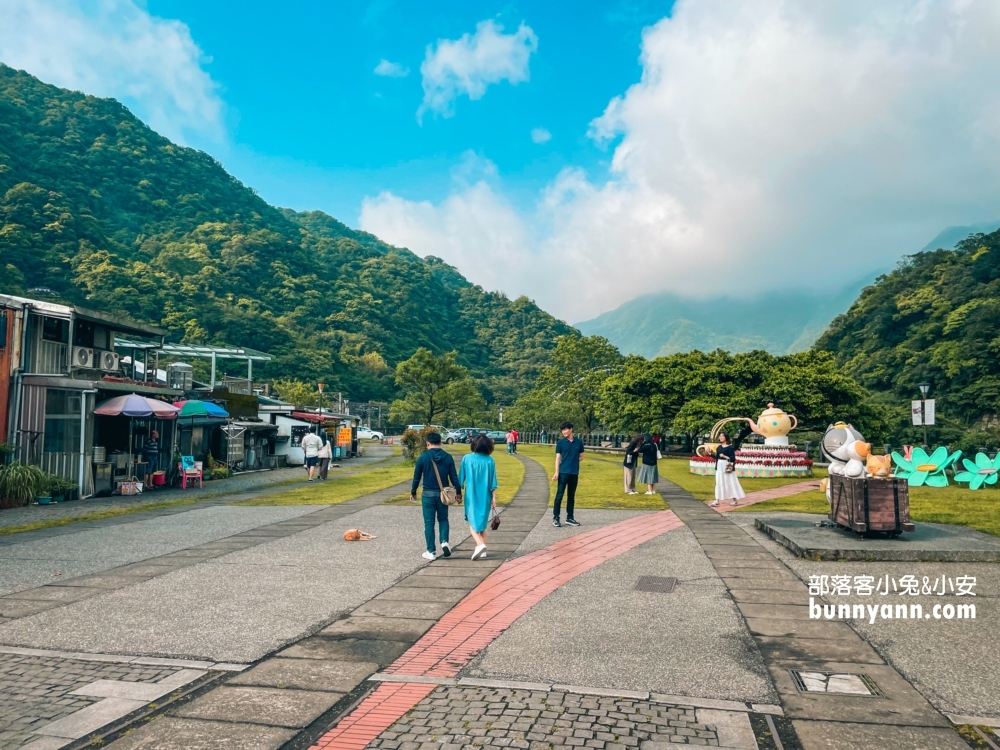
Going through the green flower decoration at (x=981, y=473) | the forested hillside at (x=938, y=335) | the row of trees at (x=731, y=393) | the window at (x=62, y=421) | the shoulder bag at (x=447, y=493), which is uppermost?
the forested hillside at (x=938, y=335)

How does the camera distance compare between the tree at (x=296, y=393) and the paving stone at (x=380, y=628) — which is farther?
the tree at (x=296, y=393)

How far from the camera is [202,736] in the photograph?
12.7 feet

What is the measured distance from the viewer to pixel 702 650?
17.4ft

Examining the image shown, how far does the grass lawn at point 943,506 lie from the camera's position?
1180 centimetres

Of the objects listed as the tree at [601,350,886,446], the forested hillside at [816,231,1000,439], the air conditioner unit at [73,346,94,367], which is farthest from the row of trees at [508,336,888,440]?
the air conditioner unit at [73,346,94,367]

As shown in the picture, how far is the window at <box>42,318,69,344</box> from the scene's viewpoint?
1727 centimetres

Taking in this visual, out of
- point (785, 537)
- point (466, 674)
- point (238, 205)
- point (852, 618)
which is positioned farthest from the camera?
point (238, 205)

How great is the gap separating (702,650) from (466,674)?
183cm

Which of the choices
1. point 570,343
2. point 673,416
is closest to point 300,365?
point 570,343

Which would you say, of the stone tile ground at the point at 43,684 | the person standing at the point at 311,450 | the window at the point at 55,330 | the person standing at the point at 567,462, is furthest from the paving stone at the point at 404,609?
the person standing at the point at 311,450

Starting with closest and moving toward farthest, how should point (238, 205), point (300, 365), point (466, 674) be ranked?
1. point (466, 674)
2. point (300, 365)
3. point (238, 205)

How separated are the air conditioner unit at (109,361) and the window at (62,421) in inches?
76.5

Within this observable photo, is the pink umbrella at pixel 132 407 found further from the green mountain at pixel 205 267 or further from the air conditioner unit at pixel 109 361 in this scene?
the green mountain at pixel 205 267

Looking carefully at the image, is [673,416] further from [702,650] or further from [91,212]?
[91,212]
